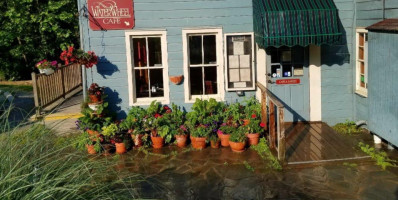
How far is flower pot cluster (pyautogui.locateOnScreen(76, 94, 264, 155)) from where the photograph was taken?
970cm

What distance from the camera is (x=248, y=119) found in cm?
1003

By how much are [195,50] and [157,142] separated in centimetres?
237

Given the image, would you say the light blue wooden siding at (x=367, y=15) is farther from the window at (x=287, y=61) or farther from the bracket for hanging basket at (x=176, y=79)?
the bracket for hanging basket at (x=176, y=79)

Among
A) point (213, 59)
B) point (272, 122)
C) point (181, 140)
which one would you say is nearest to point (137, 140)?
point (181, 140)

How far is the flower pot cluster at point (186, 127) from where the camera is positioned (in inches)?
382

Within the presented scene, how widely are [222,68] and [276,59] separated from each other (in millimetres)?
1278

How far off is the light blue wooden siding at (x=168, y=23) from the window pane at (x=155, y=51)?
282 millimetres

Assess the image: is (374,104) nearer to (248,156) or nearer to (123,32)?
(248,156)

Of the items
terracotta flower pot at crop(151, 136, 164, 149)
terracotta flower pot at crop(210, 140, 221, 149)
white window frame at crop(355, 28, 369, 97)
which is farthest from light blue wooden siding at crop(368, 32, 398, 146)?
terracotta flower pot at crop(151, 136, 164, 149)

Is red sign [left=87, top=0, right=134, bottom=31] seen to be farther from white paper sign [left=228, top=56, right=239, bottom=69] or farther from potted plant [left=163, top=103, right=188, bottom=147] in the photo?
white paper sign [left=228, top=56, right=239, bottom=69]

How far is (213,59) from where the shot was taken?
10.9m

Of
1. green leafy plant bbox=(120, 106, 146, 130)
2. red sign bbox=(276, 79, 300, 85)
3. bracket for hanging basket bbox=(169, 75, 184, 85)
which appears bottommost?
green leafy plant bbox=(120, 106, 146, 130)

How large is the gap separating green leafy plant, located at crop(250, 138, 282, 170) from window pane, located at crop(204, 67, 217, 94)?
76.2 inches

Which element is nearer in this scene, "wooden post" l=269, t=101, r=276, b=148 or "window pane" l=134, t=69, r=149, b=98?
"wooden post" l=269, t=101, r=276, b=148
